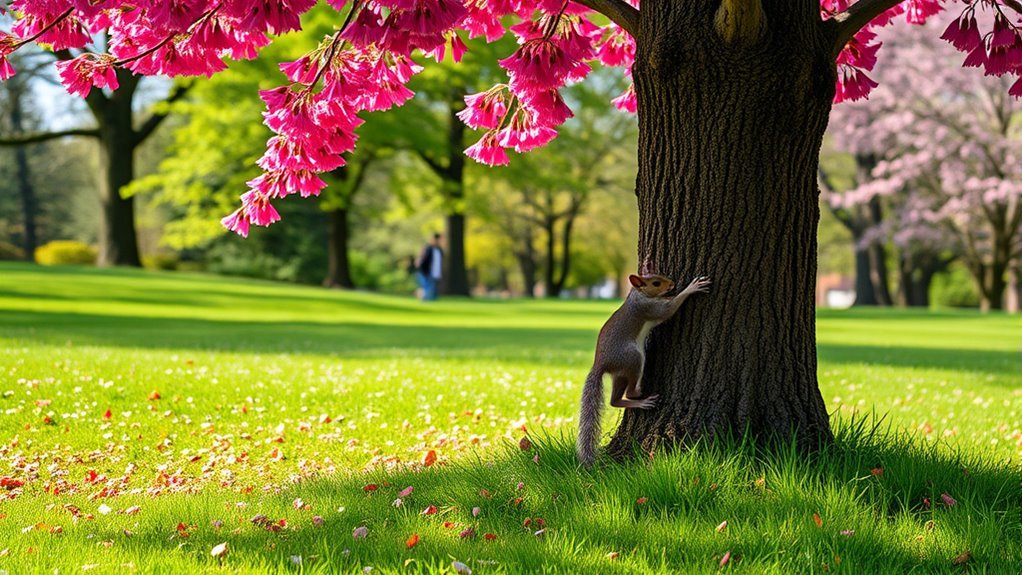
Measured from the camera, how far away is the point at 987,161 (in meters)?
32.2

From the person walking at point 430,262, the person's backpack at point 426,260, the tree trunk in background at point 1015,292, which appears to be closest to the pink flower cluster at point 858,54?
the person walking at point 430,262

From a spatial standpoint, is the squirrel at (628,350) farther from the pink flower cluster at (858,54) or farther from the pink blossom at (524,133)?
the pink flower cluster at (858,54)

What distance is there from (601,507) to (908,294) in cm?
4744

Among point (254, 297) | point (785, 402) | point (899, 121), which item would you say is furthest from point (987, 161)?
point (785, 402)

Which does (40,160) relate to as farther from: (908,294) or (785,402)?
(785,402)

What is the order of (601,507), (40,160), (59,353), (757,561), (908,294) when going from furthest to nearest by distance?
(40,160)
(908,294)
(59,353)
(601,507)
(757,561)

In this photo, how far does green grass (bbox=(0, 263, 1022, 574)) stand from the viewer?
3873mm

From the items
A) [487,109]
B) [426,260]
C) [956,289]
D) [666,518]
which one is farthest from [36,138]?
[956,289]

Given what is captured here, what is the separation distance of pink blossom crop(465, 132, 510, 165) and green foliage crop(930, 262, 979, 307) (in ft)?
190

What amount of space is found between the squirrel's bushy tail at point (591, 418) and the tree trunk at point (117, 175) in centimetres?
3084

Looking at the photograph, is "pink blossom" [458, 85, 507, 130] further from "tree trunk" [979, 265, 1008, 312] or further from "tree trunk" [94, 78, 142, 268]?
"tree trunk" [979, 265, 1008, 312]

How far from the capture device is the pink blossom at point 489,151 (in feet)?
18.8

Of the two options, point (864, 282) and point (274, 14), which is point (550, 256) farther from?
point (274, 14)

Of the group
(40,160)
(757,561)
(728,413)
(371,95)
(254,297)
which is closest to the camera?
(757,561)
